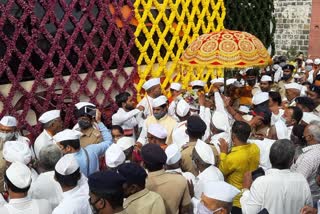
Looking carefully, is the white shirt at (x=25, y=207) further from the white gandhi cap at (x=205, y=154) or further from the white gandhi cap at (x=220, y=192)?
the white gandhi cap at (x=205, y=154)

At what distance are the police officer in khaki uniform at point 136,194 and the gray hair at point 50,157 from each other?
78cm

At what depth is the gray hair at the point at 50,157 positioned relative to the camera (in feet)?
A: 13.2

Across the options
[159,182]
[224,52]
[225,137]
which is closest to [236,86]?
[224,52]

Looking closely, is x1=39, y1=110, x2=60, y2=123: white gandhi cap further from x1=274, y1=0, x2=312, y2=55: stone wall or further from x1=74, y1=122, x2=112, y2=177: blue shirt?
x1=274, y1=0, x2=312, y2=55: stone wall

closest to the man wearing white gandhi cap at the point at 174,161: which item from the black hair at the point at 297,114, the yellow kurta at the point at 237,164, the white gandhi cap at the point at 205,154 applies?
the white gandhi cap at the point at 205,154

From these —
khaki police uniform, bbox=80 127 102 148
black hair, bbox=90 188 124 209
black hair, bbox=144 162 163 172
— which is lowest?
khaki police uniform, bbox=80 127 102 148

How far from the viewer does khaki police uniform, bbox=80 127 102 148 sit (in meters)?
5.60

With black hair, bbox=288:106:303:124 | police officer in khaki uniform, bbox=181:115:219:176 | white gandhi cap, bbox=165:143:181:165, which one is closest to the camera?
white gandhi cap, bbox=165:143:181:165

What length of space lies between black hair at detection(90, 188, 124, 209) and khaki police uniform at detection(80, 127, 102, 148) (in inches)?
99.2

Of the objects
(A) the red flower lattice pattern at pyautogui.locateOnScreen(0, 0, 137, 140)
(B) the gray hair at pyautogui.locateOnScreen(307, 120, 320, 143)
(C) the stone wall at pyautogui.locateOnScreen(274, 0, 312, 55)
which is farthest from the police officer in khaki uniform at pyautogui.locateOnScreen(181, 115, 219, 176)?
(C) the stone wall at pyautogui.locateOnScreen(274, 0, 312, 55)

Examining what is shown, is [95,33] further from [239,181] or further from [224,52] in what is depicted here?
[239,181]

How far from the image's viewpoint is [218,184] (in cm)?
339

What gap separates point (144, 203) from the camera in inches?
139

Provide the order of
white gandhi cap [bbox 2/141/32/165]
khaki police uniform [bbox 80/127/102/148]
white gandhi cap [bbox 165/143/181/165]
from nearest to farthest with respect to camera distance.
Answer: white gandhi cap [bbox 2/141/32/165]
white gandhi cap [bbox 165/143/181/165]
khaki police uniform [bbox 80/127/102/148]
